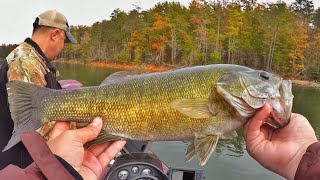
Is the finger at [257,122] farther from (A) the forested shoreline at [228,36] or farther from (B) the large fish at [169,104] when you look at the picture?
(A) the forested shoreline at [228,36]

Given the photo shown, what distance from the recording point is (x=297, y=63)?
1882 inches

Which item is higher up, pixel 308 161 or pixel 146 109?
pixel 146 109

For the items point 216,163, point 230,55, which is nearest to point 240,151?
point 216,163

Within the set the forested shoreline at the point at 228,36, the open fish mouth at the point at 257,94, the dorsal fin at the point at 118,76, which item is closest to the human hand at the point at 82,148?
the dorsal fin at the point at 118,76

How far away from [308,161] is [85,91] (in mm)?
1646

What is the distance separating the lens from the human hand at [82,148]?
8.04ft

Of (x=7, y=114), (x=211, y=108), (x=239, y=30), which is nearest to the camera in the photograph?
(x=211, y=108)

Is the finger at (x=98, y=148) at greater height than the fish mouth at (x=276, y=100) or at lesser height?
lesser

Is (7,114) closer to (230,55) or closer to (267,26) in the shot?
(267,26)

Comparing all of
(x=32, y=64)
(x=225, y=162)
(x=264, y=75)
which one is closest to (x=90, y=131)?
(x=264, y=75)

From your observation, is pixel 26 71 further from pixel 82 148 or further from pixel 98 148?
pixel 82 148

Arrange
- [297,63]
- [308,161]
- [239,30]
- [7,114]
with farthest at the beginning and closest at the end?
[239,30] < [297,63] < [7,114] < [308,161]

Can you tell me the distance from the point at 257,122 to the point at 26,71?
3295mm

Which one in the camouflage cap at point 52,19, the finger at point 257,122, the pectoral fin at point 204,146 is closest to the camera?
the finger at point 257,122
